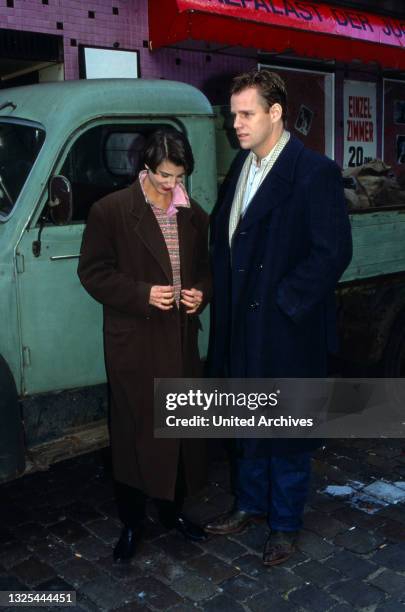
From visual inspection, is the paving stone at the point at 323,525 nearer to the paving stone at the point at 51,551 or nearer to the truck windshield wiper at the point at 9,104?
the paving stone at the point at 51,551

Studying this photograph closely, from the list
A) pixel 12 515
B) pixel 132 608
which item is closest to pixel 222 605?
pixel 132 608

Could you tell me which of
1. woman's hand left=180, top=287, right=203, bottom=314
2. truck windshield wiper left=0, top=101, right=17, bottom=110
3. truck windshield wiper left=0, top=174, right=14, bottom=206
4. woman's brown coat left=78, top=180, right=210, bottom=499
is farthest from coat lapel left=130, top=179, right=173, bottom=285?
truck windshield wiper left=0, top=101, right=17, bottom=110

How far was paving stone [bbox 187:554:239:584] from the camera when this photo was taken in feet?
10.4

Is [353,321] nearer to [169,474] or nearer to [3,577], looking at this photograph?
[169,474]

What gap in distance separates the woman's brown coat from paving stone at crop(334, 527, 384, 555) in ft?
2.89

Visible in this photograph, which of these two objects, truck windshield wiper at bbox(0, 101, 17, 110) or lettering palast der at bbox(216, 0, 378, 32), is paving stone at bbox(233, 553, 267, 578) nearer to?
truck windshield wiper at bbox(0, 101, 17, 110)

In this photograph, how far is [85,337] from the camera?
3.47 metres

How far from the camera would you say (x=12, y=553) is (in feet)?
11.2

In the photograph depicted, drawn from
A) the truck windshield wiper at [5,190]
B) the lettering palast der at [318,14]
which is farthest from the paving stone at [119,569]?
the lettering palast der at [318,14]

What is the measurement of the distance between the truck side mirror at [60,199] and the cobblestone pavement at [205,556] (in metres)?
1.67

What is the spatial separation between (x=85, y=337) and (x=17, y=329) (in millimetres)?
368

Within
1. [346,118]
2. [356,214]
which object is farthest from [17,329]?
[346,118]

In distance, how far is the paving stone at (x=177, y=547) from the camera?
11.0 ft

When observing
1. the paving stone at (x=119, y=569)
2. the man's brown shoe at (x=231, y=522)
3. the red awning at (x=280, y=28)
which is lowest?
the paving stone at (x=119, y=569)
